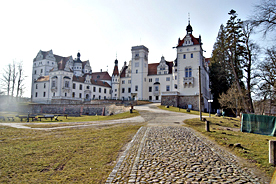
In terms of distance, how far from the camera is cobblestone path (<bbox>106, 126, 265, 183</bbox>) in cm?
604

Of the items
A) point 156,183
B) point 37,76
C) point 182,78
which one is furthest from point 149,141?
point 37,76

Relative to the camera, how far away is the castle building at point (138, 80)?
4747cm

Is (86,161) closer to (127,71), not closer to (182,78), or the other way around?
(182,78)

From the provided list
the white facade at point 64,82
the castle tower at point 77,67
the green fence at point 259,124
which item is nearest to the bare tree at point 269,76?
the green fence at point 259,124

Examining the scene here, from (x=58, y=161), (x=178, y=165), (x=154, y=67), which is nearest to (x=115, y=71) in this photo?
(x=154, y=67)

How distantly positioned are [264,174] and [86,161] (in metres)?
6.40

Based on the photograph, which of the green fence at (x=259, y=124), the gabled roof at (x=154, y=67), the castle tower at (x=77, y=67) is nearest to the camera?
the green fence at (x=259, y=124)

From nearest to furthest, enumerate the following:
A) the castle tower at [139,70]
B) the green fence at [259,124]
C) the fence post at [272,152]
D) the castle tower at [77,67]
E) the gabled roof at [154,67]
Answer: the fence post at [272,152] < the green fence at [259,124] < the castle tower at [139,70] < the gabled roof at [154,67] < the castle tower at [77,67]

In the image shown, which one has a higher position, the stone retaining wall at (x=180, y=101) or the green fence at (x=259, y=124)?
the stone retaining wall at (x=180, y=101)

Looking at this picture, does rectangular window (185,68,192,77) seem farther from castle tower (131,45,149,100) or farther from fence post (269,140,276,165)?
fence post (269,140,276,165)

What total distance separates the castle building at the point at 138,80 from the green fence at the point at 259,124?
28.5m

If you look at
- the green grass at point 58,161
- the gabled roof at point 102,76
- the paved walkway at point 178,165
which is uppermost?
the gabled roof at point 102,76

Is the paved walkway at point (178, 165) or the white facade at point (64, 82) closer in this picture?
the paved walkway at point (178, 165)

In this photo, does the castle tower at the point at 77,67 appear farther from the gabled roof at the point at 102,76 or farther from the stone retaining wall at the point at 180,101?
the stone retaining wall at the point at 180,101
